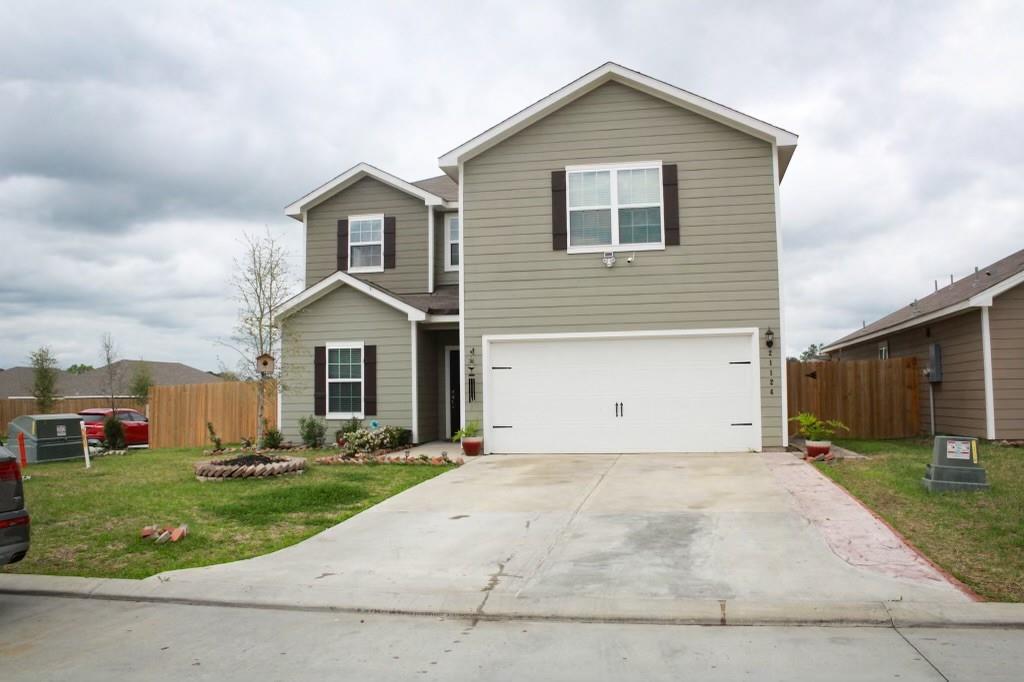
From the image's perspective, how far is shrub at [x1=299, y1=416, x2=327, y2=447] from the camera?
56.3 ft

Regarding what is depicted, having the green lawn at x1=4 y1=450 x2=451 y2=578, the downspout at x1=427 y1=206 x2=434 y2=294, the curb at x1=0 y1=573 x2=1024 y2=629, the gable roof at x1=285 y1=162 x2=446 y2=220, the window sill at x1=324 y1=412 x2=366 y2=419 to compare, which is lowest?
the curb at x1=0 y1=573 x2=1024 y2=629

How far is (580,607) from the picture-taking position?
232 inches

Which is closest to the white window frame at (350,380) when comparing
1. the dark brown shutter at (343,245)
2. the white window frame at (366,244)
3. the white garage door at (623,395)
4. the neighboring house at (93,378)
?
the white window frame at (366,244)

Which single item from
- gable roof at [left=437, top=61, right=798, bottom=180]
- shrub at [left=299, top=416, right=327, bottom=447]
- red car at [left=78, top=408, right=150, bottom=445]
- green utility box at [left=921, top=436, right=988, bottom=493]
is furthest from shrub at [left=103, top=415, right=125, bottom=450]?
green utility box at [left=921, top=436, right=988, bottom=493]

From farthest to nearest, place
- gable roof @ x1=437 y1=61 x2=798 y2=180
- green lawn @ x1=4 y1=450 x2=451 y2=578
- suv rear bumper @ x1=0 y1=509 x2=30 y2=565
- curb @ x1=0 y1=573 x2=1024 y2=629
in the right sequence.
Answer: gable roof @ x1=437 y1=61 x2=798 y2=180 < green lawn @ x1=4 y1=450 x2=451 y2=578 < suv rear bumper @ x1=0 y1=509 x2=30 y2=565 < curb @ x1=0 y1=573 x2=1024 y2=629

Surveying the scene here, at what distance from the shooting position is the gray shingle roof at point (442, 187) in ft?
63.4

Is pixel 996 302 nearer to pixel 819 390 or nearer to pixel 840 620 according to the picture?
pixel 819 390

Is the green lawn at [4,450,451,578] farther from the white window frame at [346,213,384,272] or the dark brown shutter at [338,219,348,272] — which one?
the dark brown shutter at [338,219,348,272]

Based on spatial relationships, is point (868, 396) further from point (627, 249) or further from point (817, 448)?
point (627, 249)

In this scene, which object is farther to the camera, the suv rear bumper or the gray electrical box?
the gray electrical box

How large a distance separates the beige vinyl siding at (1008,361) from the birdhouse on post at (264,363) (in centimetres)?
1348

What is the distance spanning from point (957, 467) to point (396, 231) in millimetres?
13418

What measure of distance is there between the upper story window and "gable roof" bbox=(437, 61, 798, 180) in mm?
4650

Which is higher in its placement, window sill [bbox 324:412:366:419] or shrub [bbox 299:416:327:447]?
window sill [bbox 324:412:366:419]
